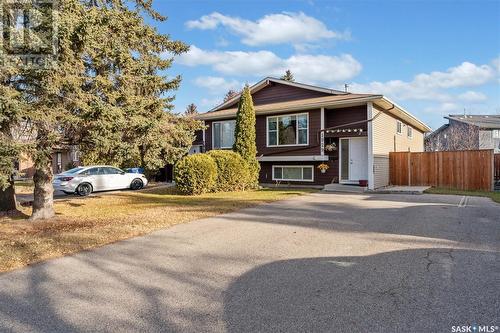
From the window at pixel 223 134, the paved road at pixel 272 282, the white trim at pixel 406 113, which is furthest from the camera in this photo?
the window at pixel 223 134

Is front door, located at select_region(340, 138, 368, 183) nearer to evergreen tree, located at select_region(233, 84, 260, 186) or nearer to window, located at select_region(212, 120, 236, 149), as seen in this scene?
evergreen tree, located at select_region(233, 84, 260, 186)

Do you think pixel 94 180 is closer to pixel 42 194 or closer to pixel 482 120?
pixel 42 194

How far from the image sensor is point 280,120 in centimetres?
1902

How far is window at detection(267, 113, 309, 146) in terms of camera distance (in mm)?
18125

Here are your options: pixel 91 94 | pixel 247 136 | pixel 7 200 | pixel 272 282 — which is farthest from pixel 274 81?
pixel 272 282

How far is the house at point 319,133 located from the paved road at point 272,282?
9378mm

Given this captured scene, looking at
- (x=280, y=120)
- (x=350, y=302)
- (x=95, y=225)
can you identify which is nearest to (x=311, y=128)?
(x=280, y=120)

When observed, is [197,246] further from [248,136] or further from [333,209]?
[248,136]

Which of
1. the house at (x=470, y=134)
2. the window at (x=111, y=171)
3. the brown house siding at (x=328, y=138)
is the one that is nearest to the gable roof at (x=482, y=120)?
the house at (x=470, y=134)

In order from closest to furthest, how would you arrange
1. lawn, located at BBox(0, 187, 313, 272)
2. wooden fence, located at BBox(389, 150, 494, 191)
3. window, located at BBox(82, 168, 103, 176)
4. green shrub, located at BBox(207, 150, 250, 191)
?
lawn, located at BBox(0, 187, 313, 272), green shrub, located at BBox(207, 150, 250, 191), wooden fence, located at BBox(389, 150, 494, 191), window, located at BBox(82, 168, 103, 176)

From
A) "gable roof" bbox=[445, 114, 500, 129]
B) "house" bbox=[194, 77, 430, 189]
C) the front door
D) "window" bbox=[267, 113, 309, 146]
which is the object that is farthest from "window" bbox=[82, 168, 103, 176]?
"gable roof" bbox=[445, 114, 500, 129]

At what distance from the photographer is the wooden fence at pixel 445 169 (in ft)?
53.0

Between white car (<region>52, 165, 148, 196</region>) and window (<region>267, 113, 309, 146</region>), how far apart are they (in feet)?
25.2

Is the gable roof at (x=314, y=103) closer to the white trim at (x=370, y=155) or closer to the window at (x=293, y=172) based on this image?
the white trim at (x=370, y=155)
